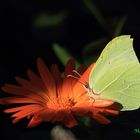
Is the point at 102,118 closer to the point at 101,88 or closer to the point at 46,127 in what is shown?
the point at 101,88

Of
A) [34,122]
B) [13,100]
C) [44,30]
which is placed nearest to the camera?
[34,122]

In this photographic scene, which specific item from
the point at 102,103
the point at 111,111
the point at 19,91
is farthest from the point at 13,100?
the point at 111,111

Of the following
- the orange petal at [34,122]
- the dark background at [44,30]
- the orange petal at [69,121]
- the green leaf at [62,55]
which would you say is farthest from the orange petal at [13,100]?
the dark background at [44,30]

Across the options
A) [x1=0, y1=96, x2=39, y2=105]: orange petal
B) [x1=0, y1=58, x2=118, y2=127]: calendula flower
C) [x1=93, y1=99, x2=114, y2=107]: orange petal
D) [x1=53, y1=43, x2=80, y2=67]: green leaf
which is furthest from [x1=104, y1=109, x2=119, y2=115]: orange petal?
[x1=53, y1=43, x2=80, y2=67]: green leaf

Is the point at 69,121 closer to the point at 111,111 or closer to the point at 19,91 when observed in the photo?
the point at 111,111

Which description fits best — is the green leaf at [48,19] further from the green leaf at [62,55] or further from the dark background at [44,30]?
the green leaf at [62,55]

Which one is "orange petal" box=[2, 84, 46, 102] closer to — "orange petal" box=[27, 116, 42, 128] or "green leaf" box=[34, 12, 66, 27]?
"orange petal" box=[27, 116, 42, 128]
